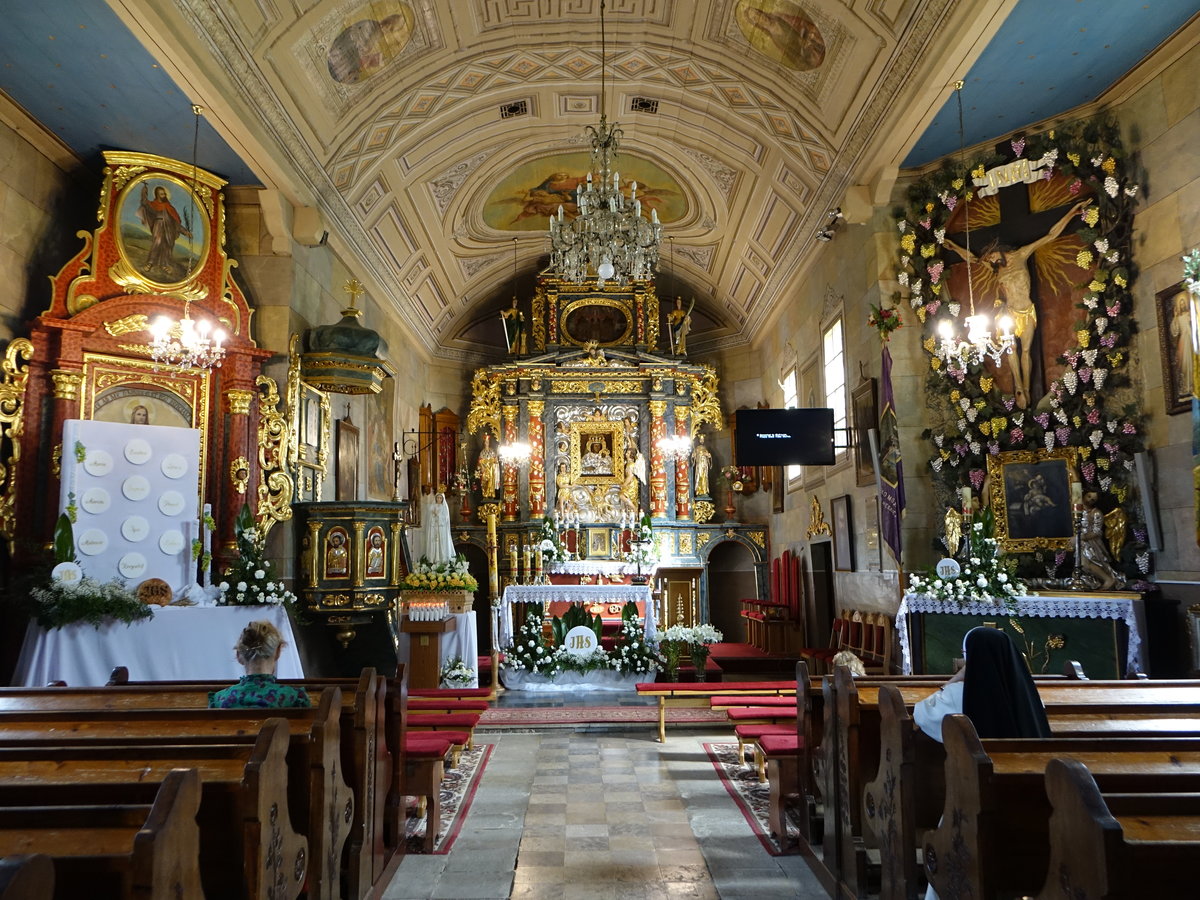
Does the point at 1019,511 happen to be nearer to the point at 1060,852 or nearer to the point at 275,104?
the point at 1060,852

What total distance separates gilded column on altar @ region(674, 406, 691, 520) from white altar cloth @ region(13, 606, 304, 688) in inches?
403

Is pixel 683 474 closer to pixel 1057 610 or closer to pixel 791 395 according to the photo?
pixel 791 395

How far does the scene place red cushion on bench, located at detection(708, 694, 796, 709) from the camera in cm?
701

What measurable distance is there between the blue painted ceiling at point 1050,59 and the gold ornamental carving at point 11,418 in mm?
9523

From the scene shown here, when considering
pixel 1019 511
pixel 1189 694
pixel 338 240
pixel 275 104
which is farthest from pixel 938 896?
pixel 338 240

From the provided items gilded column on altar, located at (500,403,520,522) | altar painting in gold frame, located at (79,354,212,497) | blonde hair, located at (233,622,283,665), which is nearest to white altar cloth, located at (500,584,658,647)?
altar painting in gold frame, located at (79,354,212,497)

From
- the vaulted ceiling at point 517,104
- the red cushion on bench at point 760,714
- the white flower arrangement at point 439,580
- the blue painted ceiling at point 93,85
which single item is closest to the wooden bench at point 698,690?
the red cushion on bench at point 760,714

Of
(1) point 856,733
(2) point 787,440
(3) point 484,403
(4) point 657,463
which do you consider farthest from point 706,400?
(1) point 856,733

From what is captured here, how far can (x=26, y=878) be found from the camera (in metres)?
1.65

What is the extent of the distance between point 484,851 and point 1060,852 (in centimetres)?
344

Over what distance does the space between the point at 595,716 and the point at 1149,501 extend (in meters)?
5.54

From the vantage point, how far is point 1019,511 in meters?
8.89

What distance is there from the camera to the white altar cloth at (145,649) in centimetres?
725

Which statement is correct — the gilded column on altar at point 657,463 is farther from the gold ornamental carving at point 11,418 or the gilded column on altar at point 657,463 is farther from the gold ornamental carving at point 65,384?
the gold ornamental carving at point 11,418
